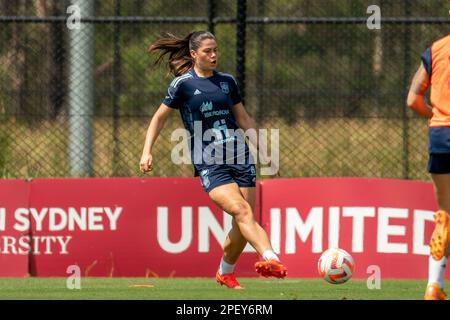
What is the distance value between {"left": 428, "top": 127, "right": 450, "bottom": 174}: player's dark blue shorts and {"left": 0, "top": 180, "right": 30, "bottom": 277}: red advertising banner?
5.37 meters

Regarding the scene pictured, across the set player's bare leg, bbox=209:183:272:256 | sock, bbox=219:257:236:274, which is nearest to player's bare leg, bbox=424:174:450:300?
player's bare leg, bbox=209:183:272:256

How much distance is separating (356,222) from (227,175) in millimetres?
2582

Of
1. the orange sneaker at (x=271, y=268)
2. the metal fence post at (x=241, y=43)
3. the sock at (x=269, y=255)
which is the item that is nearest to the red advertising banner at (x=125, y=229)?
the metal fence post at (x=241, y=43)

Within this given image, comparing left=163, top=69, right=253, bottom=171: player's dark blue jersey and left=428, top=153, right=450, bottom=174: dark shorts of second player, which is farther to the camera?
left=163, top=69, right=253, bottom=171: player's dark blue jersey

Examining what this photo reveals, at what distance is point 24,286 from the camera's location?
11047mm

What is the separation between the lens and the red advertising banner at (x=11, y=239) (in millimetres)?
12234

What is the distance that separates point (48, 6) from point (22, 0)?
3.02ft

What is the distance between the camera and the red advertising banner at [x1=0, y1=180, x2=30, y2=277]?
40.1ft

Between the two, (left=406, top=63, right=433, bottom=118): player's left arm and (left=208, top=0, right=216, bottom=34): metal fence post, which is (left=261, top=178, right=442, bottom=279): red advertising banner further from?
(left=406, top=63, right=433, bottom=118): player's left arm

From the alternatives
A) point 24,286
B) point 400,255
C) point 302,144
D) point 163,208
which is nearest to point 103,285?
point 24,286

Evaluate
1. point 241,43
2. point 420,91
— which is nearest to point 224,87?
point 420,91

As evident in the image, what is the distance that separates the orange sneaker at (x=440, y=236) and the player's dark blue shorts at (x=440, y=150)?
1.00ft

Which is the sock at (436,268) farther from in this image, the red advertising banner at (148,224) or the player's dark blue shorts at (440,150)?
the red advertising banner at (148,224)
